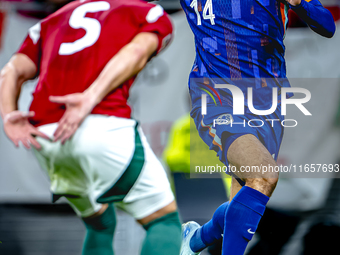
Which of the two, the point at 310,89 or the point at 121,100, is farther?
the point at 310,89

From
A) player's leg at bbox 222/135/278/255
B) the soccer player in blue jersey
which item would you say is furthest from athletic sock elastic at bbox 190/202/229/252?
player's leg at bbox 222/135/278/255

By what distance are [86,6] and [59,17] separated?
0.14m

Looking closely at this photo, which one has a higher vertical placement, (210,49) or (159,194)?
(210,49)

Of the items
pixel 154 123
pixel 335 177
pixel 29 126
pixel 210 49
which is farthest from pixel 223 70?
pixel 29 126

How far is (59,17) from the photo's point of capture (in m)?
1.63

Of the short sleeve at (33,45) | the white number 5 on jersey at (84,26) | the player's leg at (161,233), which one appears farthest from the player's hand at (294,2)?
the short sleeve at (33,45)

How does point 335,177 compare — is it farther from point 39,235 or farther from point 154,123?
point 39,235

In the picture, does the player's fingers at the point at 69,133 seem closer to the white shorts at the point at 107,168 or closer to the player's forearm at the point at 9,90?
the white shorts at the point at 107,168

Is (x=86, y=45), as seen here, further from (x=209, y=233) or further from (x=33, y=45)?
(x=209, y=233)

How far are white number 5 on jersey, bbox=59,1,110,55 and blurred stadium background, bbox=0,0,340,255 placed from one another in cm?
19

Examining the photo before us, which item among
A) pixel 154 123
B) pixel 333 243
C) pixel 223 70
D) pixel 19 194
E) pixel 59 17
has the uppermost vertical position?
pixel 59 17

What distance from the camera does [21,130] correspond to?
5.27 feet

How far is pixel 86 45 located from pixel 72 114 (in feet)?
1.00

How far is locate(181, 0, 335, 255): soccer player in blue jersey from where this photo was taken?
5.18 feet
